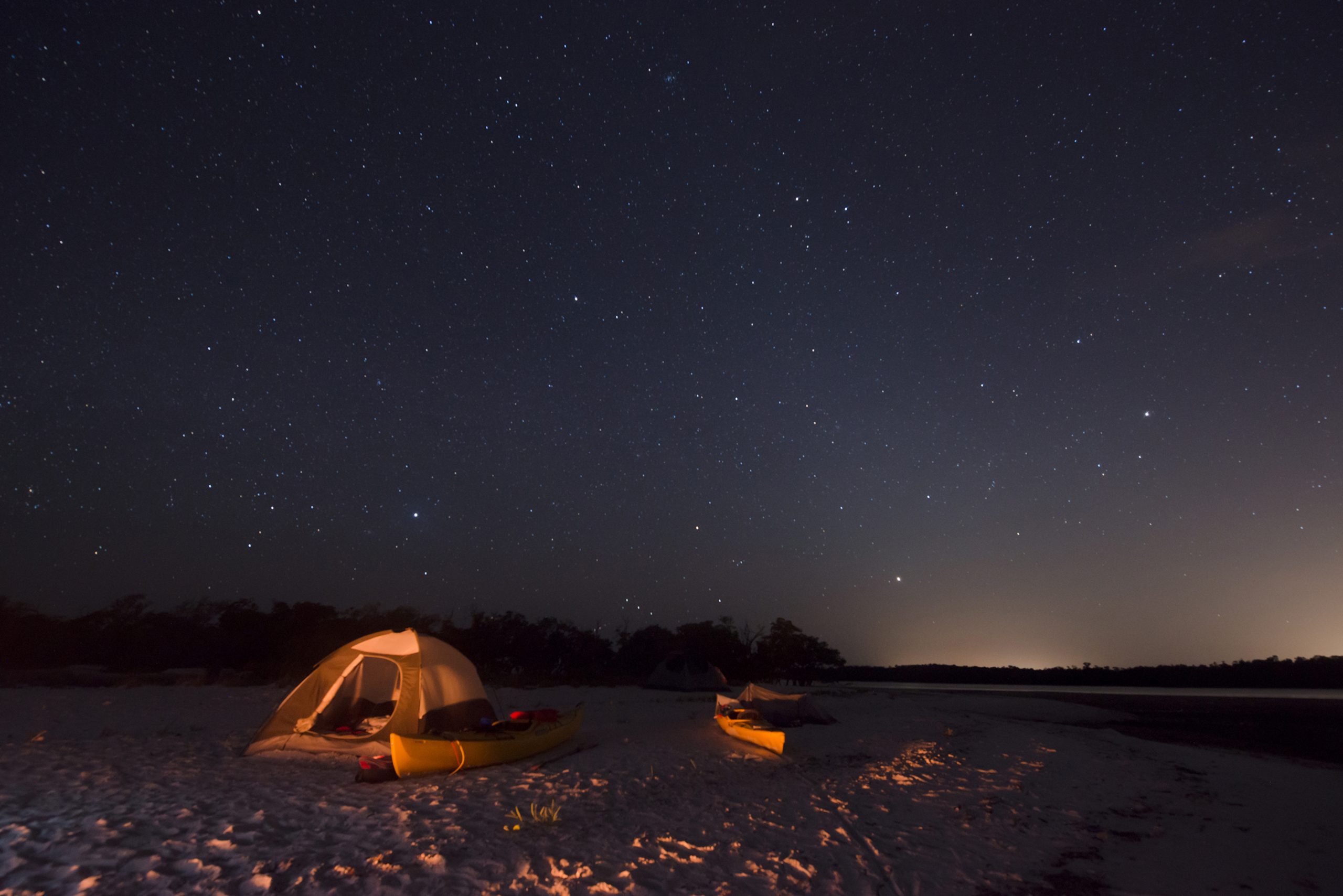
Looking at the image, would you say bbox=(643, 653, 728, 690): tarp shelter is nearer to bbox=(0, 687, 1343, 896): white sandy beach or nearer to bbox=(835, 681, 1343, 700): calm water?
bbox=(0, 687, 1343, 896): white sandy beach

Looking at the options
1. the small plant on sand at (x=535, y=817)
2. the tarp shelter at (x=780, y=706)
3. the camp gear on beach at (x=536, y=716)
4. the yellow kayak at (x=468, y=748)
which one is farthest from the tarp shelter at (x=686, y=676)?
the small plant on sand at (x=535, y=817)

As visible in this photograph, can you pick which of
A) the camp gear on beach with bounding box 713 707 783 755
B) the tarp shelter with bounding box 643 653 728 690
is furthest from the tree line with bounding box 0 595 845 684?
the camp gear on beach with bounding box 713 707 783 755

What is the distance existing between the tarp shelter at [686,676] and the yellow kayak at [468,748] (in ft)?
47.4

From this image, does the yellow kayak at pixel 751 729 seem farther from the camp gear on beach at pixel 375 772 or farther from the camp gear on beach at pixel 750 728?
the camp gear on beach at pixel 375 772

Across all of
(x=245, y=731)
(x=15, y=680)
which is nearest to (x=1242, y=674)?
(x=245, y=731)

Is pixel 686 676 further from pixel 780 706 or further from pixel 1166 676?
pixel 1166 676

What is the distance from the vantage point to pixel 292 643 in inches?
1043

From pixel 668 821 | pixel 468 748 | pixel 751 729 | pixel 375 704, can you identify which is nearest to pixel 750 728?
pixel 751 729

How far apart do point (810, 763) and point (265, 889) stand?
28.6ft

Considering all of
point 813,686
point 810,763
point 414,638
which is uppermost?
point 414,638

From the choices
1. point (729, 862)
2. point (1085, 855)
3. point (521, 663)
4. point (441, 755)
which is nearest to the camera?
point (729, 862)

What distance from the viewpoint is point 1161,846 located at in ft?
21.0

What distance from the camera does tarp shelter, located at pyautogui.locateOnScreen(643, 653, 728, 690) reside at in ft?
80.6

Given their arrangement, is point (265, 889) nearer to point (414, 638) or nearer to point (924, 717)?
point (414, 638)
